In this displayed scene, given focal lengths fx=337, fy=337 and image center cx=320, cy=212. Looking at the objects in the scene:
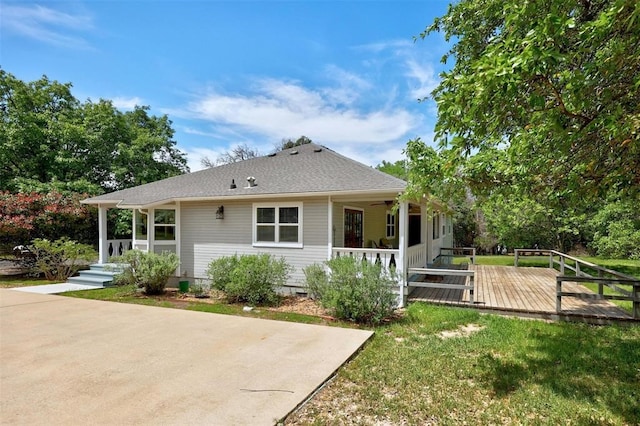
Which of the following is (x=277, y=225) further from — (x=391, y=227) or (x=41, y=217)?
(x=41, y=217)

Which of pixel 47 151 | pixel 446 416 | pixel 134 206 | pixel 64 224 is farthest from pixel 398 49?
pixel 47 151

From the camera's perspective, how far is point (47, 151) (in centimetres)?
1906

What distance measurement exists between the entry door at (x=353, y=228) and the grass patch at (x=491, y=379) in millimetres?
5014

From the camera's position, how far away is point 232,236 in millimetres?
10594

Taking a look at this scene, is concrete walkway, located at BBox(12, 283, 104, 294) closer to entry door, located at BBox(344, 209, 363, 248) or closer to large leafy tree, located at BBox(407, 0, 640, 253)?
entry door, located at BBox(344, 209, 363, 248)

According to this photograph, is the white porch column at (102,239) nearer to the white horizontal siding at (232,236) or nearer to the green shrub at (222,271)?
the white horizontal siding at (232,236)

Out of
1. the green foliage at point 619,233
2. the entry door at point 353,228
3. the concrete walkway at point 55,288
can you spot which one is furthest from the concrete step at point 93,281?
the green foliage at point 619,233

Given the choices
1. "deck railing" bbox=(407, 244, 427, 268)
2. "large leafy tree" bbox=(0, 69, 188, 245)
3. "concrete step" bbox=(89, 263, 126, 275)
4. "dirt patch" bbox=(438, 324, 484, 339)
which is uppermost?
"large leafy tree" bbox=(0, 69, 188, 245)

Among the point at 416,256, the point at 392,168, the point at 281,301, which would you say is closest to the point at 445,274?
the point at 416,256

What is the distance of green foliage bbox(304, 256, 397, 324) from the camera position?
22.6 ft

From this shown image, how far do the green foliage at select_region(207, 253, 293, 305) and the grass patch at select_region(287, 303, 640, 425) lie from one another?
3.41 metres

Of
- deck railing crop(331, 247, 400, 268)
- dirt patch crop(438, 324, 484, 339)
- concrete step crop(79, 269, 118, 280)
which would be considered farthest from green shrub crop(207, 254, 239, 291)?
dirt patch crop(438, 324, 484, 339)

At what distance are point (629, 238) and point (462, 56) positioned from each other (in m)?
13.5

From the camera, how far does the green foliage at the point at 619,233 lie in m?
14.7
